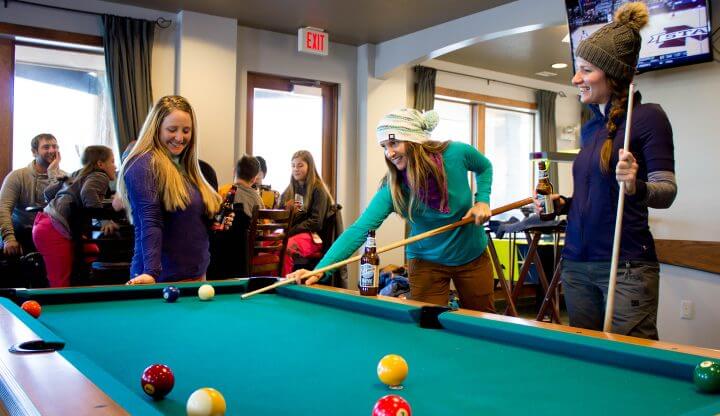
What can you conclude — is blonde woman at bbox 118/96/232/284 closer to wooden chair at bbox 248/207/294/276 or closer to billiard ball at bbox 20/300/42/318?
billiard ball at bbox 20/300/42/318

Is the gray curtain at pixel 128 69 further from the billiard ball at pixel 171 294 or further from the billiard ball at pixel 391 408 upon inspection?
the billiard ball at pixel 391 408

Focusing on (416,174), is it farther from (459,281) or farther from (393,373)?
(393,373)

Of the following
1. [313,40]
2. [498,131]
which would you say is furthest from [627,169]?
[498,131]

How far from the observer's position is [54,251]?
4.07m

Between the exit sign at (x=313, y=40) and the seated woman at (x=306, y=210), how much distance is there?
210 cm

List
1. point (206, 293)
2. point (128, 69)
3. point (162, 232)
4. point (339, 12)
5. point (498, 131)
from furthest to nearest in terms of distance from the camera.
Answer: point (498, 131) < point (339, 12) < point (128, 69) < point (162, 232) < point (206, 293)

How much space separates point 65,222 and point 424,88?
5137 millimetres

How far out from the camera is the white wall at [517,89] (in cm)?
845

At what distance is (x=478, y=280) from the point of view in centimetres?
279

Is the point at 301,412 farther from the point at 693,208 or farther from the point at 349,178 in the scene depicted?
the point at 349,178

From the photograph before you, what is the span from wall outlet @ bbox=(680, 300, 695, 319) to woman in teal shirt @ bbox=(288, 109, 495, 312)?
79.9 inches

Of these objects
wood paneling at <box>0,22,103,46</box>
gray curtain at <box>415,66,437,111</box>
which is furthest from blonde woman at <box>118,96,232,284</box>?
gray curtain at <box>415,66,437,111</box>

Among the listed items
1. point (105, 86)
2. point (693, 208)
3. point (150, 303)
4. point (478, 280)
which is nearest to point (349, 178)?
point (105, 86)

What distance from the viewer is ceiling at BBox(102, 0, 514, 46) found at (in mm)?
6043
